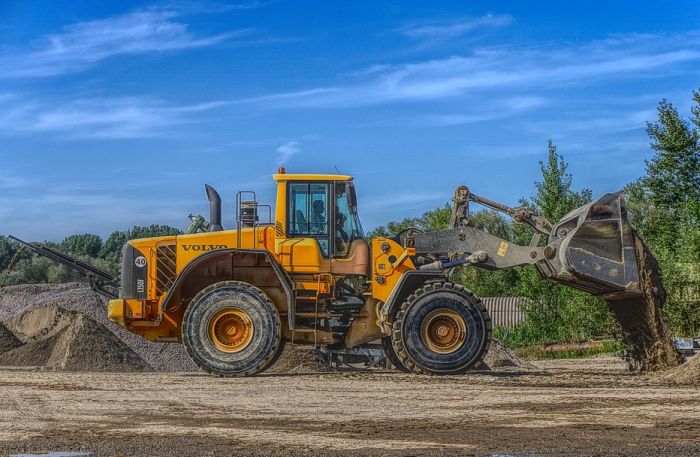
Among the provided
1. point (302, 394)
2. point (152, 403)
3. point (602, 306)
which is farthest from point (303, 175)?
point (602, 306)

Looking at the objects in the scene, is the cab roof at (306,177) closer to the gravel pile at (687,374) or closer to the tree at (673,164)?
the gravel pile at (687,374)

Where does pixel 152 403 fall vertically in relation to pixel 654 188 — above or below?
below

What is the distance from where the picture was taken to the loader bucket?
60.2 feet

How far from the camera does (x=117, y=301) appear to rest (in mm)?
19062

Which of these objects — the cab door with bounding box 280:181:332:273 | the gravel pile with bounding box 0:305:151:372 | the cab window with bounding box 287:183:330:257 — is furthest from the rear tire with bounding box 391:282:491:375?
the gravel pile with bounding box 0:305:151:372

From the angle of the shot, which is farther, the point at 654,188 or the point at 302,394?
the point at 654,188

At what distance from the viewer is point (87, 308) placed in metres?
29.4

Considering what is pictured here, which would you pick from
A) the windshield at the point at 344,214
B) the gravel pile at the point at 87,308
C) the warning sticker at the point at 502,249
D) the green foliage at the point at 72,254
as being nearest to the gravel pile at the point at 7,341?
the gravel pile at the point at 87,308

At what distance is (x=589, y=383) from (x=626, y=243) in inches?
107

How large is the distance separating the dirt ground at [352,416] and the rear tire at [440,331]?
18.2 inches

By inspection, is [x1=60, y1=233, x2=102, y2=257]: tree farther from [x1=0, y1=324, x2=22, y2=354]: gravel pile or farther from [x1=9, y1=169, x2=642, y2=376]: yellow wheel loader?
[x1=9, y1=169, x2=642, y2=376]: yellow wheel loader

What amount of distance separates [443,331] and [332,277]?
2.22 metres

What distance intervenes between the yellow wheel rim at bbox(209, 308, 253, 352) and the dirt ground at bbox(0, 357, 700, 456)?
2.23ft

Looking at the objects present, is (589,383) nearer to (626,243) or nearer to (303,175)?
(626,243)
